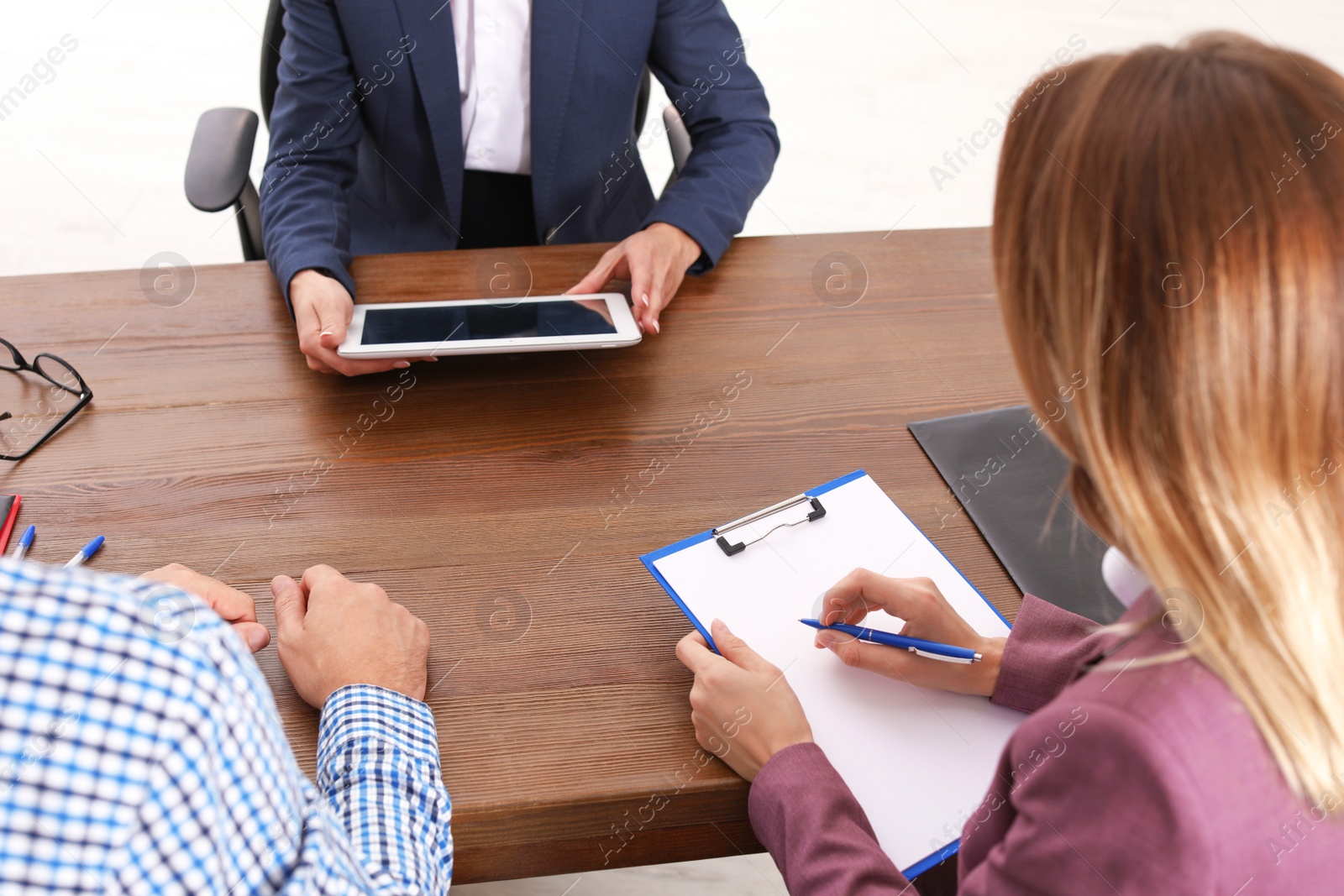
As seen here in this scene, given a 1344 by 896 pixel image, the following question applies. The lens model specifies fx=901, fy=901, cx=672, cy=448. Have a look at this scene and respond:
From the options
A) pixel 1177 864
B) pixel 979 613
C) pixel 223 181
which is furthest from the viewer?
pixel 223 181

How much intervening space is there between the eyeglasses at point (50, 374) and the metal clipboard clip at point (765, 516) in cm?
80

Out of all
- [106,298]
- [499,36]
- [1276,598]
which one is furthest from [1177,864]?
[499,36]

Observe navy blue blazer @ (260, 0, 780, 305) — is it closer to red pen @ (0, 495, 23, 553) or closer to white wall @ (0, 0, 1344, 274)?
red pen @ (0, 495, 23, 553)

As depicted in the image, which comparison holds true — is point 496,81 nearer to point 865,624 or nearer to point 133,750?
point 865,624

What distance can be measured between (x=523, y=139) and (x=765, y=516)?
1.04m

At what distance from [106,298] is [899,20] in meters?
3.99

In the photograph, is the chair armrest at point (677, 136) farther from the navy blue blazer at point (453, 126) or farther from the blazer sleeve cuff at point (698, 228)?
the blazer sleeve cuff at point (698, 228)

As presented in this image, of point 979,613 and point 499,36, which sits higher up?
point 499,36

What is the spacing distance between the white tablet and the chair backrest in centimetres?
62

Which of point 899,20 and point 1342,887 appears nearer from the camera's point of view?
point 1342,887

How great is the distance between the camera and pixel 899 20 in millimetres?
4285

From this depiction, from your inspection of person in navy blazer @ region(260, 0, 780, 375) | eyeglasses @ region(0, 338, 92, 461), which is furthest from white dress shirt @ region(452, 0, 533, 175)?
eyeglasses @ region(0, 338, 92, 461)

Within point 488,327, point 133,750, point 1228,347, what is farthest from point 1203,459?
point 488,327

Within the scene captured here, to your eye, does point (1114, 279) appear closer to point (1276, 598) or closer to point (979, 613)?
point (1276, 598)
